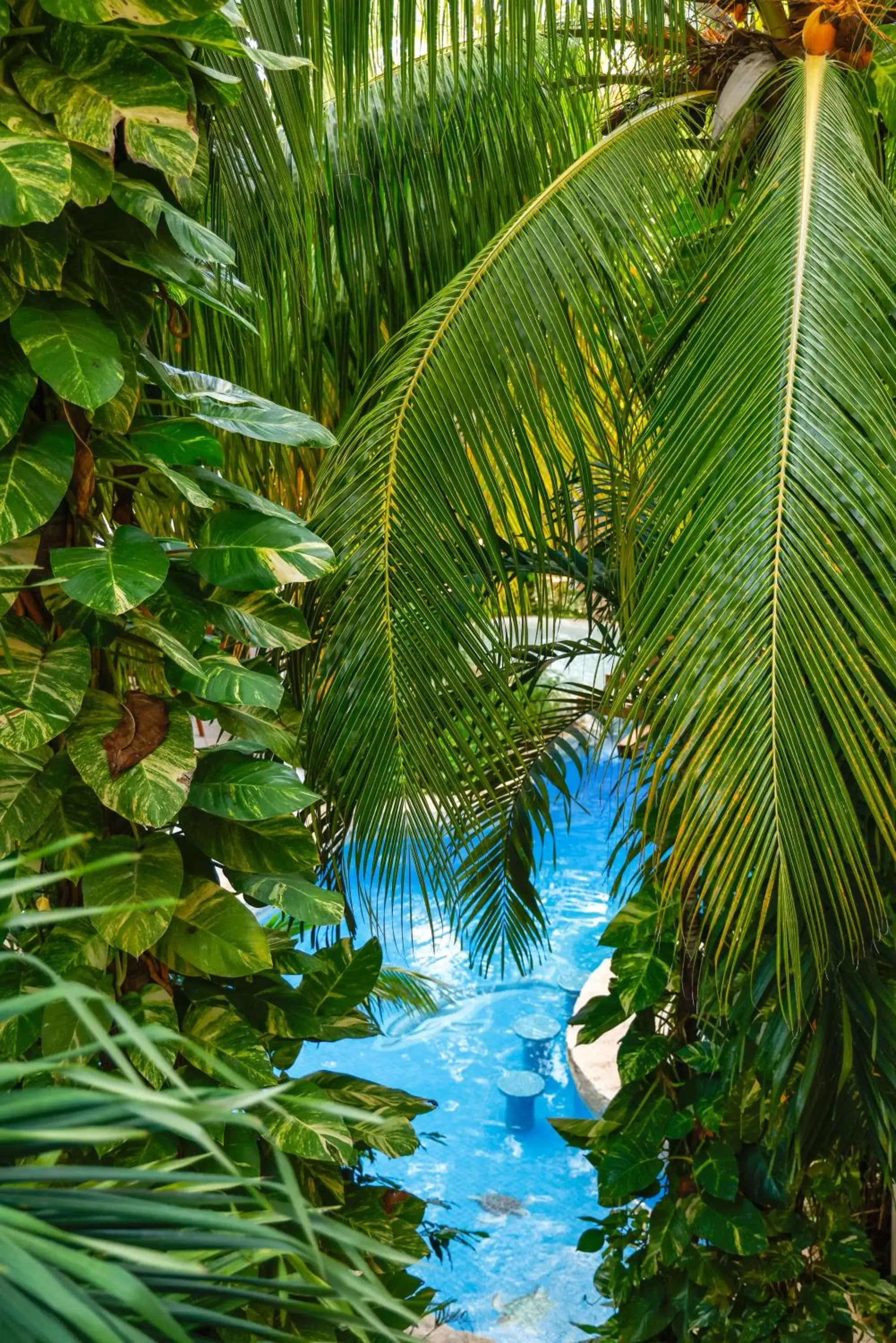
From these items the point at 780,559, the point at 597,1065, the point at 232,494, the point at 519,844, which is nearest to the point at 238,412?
the point at 232,494

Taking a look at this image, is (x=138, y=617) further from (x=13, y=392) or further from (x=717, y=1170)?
(x=717, y=1170)

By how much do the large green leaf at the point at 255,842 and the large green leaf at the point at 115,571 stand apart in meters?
0.26

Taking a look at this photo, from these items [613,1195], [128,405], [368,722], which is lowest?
[613,1195]

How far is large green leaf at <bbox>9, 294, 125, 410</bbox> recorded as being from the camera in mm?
906

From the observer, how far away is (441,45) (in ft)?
9.41

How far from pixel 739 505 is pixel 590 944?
5743 mm

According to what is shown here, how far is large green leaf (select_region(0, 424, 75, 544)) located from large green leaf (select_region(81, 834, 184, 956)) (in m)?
0.28

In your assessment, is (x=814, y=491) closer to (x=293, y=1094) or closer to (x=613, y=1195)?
(x=293, y=1094)

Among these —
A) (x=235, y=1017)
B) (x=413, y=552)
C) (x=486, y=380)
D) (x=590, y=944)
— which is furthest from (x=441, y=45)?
(x=590, y=944)

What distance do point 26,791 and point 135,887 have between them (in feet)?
0.42

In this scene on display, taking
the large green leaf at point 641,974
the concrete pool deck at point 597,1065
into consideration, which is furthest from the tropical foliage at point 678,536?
the concrete pool deck at point 597,1065

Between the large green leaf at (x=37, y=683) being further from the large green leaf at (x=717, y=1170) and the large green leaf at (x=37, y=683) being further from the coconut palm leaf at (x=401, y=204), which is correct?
the large green leaf at (x=717, y=1170)

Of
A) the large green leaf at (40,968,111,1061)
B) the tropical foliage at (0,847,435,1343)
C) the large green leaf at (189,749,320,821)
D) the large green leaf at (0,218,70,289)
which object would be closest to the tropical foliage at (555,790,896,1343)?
the large green leaf at (189,749,320,821)

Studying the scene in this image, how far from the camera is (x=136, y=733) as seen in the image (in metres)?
0.99
